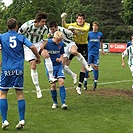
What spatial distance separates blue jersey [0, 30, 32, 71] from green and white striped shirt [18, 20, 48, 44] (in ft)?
8.39

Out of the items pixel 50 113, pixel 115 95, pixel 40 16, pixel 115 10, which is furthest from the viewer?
pixel 115 10

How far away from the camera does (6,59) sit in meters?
7.42

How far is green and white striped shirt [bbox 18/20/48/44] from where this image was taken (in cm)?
999

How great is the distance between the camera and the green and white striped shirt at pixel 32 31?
999 cm

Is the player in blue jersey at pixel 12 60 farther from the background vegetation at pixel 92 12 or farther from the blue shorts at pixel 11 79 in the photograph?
the background vegetation at pixel 92 12

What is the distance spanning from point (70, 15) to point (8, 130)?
69696 millimetres

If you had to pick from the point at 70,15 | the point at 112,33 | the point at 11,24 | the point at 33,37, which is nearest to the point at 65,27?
the point at 33,37

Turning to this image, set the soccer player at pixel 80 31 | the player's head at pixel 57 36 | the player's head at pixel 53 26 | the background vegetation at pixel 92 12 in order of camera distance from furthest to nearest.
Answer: the background vegetation at pixel 92 12, the soccer player at pixel 80 31, the player's head at pixel 53 26, the player's head at pixel 57 36

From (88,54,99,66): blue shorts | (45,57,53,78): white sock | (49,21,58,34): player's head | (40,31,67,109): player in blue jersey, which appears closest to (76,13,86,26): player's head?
(49,21,58,34): player's head

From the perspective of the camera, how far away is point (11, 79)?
748cm

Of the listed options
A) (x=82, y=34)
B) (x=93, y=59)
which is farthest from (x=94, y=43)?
(x=82, y=34)

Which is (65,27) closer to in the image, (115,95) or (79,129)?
(115,95)

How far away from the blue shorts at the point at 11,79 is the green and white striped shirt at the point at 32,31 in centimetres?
270

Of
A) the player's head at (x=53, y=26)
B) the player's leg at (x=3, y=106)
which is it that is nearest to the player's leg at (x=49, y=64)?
the player's head at (x=53, y=26)
